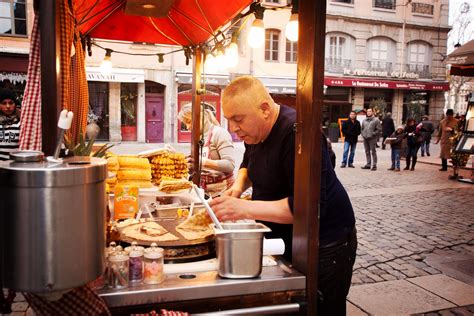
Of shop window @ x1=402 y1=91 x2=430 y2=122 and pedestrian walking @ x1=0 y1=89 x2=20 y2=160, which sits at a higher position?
shop window @ x1=402 y1=91 x2=430 y2=122

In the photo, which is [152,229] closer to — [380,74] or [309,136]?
[309,136]

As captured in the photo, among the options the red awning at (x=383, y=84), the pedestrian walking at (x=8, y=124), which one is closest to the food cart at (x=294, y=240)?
the pedestrian walking at (x=8, y=124)

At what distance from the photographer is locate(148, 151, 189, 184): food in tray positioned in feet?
15.6

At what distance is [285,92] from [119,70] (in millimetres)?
10061

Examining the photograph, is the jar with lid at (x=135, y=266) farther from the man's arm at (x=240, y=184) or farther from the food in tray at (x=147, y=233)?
the man's arm at (x=240, y=184)

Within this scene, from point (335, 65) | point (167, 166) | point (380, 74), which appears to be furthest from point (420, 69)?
point (167, 166)

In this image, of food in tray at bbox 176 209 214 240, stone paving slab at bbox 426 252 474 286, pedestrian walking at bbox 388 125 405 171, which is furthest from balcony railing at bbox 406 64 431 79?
food in tray at bbox 176 209 214 240

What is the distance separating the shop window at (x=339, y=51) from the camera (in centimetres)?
2718

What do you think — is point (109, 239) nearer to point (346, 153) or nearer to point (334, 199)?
point (334, 199)

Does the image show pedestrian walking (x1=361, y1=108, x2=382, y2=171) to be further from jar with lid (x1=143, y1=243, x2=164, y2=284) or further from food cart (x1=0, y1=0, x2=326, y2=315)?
jar with lid (x1=143, y1=243, x2=164, y2=284)

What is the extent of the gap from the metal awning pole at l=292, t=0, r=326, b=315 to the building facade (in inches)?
758

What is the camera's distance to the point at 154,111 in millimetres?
23500

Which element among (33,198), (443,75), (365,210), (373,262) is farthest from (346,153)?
(443,75)

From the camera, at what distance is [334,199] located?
7.43ft
